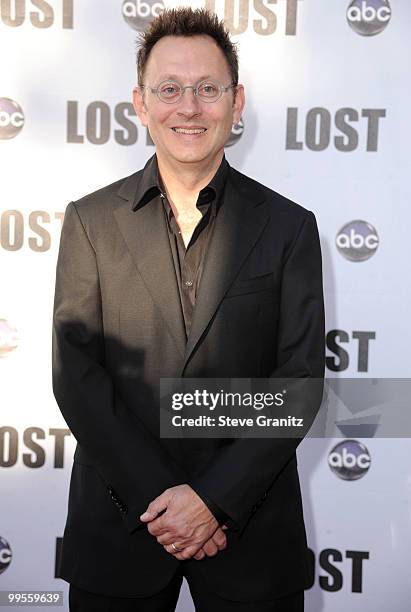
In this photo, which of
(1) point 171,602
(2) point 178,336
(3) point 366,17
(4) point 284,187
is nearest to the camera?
(2) point 178,336

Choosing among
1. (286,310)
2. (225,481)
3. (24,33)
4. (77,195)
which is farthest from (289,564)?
(24,33)

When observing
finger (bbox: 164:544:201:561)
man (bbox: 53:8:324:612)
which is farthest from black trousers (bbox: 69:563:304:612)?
finger (bbox: 164:544:201:561)

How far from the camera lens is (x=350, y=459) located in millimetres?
3133

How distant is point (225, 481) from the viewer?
1853 millimetres

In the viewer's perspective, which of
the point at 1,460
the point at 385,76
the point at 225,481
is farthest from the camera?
the point at 1,460

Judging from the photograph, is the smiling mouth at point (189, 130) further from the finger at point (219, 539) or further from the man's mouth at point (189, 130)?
the finger at point (219, 539)

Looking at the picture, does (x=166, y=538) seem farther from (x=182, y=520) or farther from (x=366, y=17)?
(x=366, y=17)

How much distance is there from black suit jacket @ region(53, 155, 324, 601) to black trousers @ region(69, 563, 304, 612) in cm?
3

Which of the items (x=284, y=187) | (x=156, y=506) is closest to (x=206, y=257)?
(x=156, y=506)

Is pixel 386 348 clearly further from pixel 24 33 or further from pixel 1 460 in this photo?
pixel 24 33

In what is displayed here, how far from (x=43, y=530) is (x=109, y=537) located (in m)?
1.28

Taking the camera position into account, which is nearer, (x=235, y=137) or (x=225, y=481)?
(x=225, y=481)

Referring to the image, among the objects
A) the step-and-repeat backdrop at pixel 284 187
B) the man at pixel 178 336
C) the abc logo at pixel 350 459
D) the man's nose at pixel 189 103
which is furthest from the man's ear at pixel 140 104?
the abc logo at pixel 350 459

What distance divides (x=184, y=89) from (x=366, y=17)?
1.28 meters
